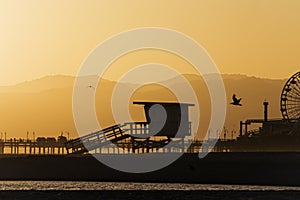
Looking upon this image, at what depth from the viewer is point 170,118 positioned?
104562mm

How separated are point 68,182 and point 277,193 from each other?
96.6 feet

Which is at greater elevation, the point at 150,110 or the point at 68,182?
the point at 150,110

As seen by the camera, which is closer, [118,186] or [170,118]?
[118,186]

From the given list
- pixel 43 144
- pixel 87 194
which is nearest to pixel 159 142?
pixel 87 194

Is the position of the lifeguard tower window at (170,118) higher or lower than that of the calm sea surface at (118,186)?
higher

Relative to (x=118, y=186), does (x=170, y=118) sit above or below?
above

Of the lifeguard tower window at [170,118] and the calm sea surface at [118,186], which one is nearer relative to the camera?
the calm sea surface at [118,186]

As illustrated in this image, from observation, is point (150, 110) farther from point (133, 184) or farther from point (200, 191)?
point (200, 191)

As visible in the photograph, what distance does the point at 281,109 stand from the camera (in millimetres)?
136750

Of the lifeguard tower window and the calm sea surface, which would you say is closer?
the calm sea surface

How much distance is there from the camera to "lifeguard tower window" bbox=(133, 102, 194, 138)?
104 m

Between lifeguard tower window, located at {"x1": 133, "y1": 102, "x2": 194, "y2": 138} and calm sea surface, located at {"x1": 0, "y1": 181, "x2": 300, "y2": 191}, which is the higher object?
lifeguard tower window, located at {"x1": 133, "y1": 102, "x2": 194, "y2": 138}

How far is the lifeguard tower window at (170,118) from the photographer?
104062mm

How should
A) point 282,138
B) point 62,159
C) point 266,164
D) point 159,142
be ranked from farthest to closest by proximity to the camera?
point 282,138, point 159,142, point 62,159, point 266,164
